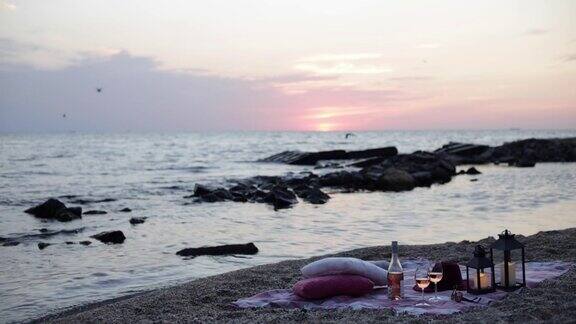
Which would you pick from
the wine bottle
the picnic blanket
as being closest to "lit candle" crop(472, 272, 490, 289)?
the picnic blanket

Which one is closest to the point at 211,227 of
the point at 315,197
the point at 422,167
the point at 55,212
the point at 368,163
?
the point at 55,212

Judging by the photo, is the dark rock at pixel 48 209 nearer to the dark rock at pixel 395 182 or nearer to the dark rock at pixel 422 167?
the dark rock at pixel 395 182

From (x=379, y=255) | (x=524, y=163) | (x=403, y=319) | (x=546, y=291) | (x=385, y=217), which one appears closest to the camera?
(x=403, y=319)

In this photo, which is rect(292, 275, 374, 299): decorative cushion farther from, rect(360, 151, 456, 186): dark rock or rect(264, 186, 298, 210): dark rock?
rect(360, 151, 456, 186): dark rock

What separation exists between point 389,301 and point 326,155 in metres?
42.8

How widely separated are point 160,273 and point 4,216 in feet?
38.7

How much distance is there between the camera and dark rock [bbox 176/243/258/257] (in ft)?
41.7

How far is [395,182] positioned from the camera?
27.2m

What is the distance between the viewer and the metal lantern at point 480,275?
6.92 meters

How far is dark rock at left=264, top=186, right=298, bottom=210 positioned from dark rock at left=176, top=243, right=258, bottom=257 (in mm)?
8204

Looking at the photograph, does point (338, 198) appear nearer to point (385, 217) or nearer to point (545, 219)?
point (385, 217)

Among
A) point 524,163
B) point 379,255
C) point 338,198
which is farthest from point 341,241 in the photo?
point 524,163

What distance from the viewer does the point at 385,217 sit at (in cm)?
1814

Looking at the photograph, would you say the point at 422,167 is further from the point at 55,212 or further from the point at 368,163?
the point at 55,212
